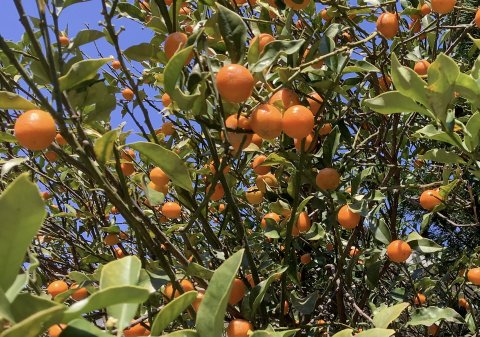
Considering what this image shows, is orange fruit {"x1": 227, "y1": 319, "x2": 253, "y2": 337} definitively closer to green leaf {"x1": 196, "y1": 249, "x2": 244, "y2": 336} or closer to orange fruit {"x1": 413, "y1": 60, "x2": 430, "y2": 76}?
green leaf {"x1": 196, "y1": 249, "x2": 244, "y2": 336}

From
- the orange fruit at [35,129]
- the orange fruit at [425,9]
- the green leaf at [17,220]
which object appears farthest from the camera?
the orange fruit at [425,9]

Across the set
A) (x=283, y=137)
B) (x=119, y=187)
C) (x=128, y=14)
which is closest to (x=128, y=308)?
(x=119, y=187)

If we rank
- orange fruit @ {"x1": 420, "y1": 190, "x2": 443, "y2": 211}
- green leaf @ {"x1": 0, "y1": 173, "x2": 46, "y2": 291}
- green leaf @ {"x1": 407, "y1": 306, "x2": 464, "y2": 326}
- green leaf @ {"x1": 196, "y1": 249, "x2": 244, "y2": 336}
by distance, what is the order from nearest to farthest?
green leaf @ {"x1": 0, "y1": 173, "x2": 46, "y2": 291} → green leaf @ {"x1": 196, "y1": 249, "x2": 244, "y2": 336} → green leaf @ {"x1": 407, "y1": 306, "x2": 464, "y2": 326} → orange fruit @ {"x1": 420, "y1": 190, "x2": 443, "y2": 211}

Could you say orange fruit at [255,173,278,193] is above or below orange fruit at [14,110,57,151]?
below

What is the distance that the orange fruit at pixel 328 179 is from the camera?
4.56 ft

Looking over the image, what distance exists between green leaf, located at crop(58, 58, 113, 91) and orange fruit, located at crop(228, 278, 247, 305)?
581 millimetres

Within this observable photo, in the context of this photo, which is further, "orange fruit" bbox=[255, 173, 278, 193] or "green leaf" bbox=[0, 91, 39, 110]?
"orange fruit" bbox=[255, 173, 278, 193]

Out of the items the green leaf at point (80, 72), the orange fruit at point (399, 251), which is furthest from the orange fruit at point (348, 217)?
the green leaf at point (80, 72)

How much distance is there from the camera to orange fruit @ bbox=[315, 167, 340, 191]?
4.56 ft

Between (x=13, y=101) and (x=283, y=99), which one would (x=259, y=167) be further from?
(x=13, y=101)

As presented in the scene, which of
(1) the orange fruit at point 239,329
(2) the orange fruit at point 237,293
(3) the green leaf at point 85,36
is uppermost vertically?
(3) the green leaf at point 85,36

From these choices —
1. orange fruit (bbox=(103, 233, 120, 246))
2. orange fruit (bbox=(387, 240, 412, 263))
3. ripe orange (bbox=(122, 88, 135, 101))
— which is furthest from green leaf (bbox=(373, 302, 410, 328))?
ripe orange (bbox=(122, 88, 135, 101))

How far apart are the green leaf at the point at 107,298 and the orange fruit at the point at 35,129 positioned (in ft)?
1.56

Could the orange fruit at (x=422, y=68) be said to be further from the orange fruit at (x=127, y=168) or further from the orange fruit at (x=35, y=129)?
the orange fruit at (x=35, y=129)
